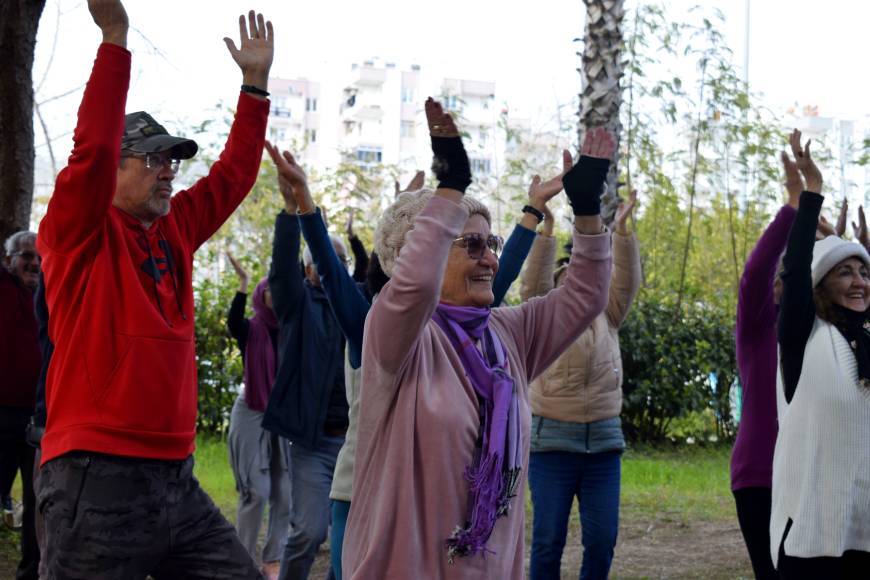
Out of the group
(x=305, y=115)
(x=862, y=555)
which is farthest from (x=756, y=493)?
(x=305, y=115)

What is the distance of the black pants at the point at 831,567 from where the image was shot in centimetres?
480

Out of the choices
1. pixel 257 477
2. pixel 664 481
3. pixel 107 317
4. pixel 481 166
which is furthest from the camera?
pixel 481 166

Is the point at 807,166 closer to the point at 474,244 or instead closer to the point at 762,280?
the point at 762,280

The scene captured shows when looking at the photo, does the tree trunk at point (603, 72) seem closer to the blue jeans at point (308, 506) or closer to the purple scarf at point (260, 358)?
the purple scarf at point (260, 358)

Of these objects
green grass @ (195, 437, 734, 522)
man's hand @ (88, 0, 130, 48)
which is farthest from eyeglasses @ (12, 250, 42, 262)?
man's hand @ (88, 0, 130, 48)

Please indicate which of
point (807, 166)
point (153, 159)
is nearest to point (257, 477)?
point (153, 159)

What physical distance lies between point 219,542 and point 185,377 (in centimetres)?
62

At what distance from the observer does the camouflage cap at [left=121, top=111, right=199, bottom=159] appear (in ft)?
13.7

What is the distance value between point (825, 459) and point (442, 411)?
2199mm

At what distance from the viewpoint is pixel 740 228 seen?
19641 mm

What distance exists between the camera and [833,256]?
5156 mm

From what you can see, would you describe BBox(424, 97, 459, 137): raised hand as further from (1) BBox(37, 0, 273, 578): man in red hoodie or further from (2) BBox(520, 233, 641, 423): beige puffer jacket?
(2) BBox(520, 233, 641, 423): beige puffer jacket

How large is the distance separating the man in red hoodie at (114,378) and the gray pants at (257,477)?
4259mm

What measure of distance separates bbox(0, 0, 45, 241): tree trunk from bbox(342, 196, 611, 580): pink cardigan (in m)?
6.94
